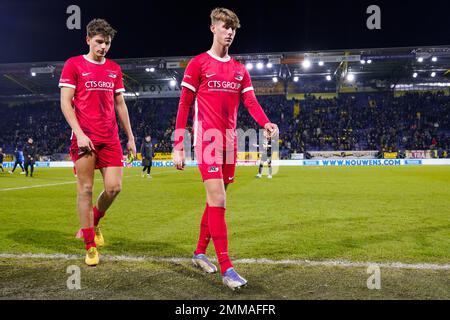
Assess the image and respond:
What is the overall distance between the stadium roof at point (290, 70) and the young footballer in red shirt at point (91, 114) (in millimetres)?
29714

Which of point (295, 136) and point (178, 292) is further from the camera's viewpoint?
point (295, 136)

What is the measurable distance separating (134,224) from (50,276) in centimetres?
292

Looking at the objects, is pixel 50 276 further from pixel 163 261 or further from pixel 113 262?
pixel 163 261

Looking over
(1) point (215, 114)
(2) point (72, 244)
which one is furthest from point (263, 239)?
(2) point (72, 244)

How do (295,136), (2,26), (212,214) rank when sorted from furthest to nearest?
(295,136) → (2,26) → (212,214)

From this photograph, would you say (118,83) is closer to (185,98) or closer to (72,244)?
(185,98)

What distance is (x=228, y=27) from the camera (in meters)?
3.72

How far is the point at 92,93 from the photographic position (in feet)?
14.6

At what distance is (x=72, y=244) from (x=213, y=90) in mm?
2933

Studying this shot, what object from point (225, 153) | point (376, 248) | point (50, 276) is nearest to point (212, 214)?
point (225, 153)

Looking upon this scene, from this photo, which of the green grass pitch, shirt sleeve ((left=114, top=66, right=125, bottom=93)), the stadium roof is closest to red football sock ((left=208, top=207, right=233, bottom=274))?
the green grass pitch

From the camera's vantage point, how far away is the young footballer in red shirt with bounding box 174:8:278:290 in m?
3.70

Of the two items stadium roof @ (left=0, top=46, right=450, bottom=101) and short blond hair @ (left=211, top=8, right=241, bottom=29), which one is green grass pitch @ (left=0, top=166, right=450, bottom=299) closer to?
short blond hair @ (left=211, top=8, right=241, bottom=29)

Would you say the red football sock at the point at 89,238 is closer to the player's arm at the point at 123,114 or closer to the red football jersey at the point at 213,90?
the player's arm at the point at 123,114
